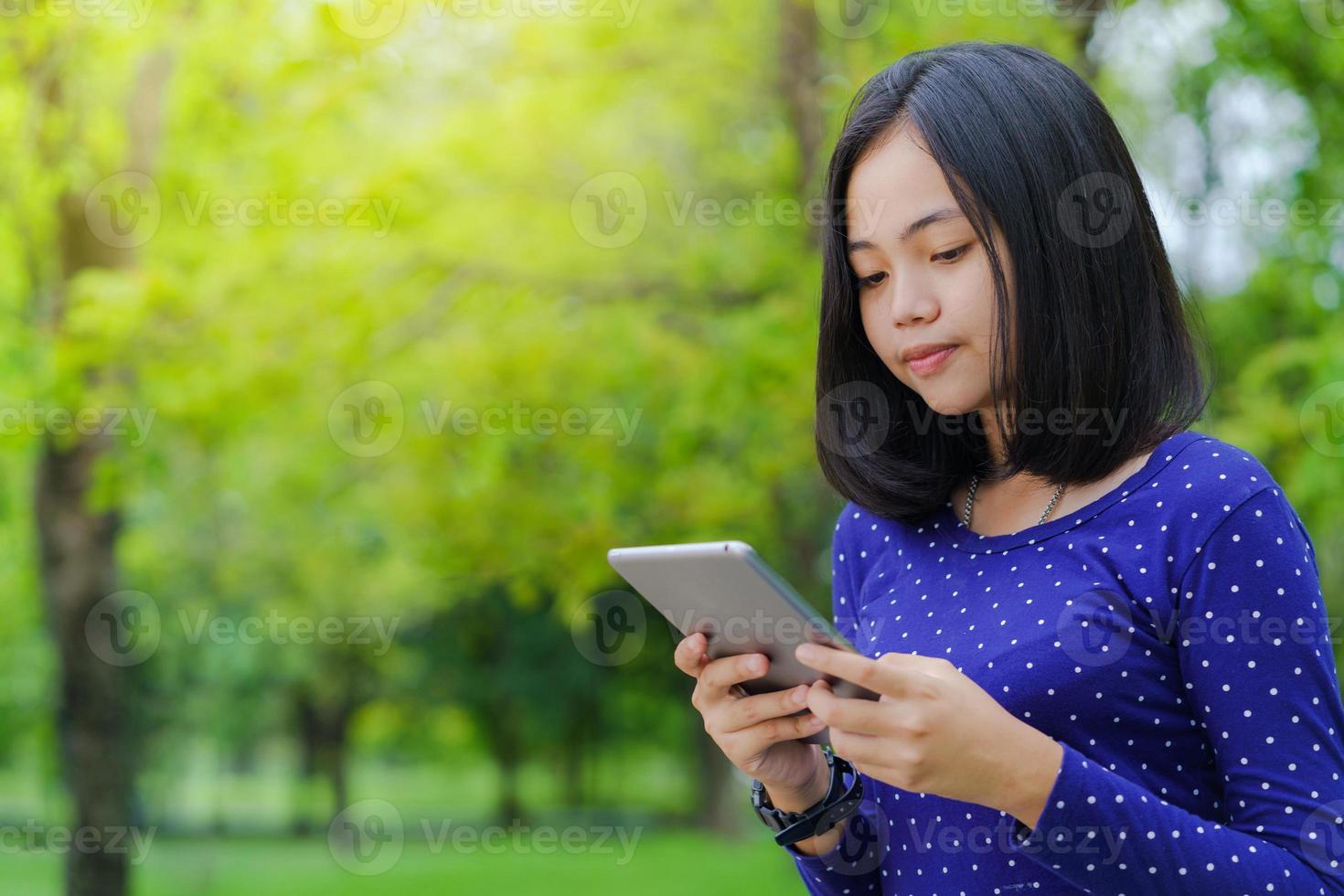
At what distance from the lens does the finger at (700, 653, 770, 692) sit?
4.63ft

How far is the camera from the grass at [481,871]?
12219mm

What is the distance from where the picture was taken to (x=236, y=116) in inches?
259

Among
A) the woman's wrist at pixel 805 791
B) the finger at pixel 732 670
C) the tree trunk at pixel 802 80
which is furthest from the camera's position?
the tree trunk at pixel 802 80

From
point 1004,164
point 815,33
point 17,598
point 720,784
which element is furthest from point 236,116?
point 720,784

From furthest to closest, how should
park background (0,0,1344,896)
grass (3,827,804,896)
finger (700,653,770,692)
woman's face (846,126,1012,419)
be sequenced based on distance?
grass (3,827,804,896)
park background (0,0,1344,896)
woman's face (846,126,1012,419)
finger (700,653,770,692)

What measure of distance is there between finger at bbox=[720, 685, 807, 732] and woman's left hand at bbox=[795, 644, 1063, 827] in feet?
0.42

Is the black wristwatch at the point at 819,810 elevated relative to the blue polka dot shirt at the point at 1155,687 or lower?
lower

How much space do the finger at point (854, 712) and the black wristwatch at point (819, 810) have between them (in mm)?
352

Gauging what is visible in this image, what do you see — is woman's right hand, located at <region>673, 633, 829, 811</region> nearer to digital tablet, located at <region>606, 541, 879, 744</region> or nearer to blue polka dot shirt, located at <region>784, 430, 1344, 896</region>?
digital tablet, located at <region>606, 541, 879, 744</region>

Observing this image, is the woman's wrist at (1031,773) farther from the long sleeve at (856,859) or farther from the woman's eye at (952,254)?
the woman's eye at (952,254)

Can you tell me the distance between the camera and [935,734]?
121 cm

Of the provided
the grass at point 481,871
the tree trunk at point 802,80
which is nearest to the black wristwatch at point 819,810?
the tree trunk at point 802,80

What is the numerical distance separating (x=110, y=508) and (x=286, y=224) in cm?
199

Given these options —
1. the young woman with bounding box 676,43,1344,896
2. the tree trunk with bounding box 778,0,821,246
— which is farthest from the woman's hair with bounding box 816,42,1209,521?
the tree trunk with bounding box 778,0,821,246
